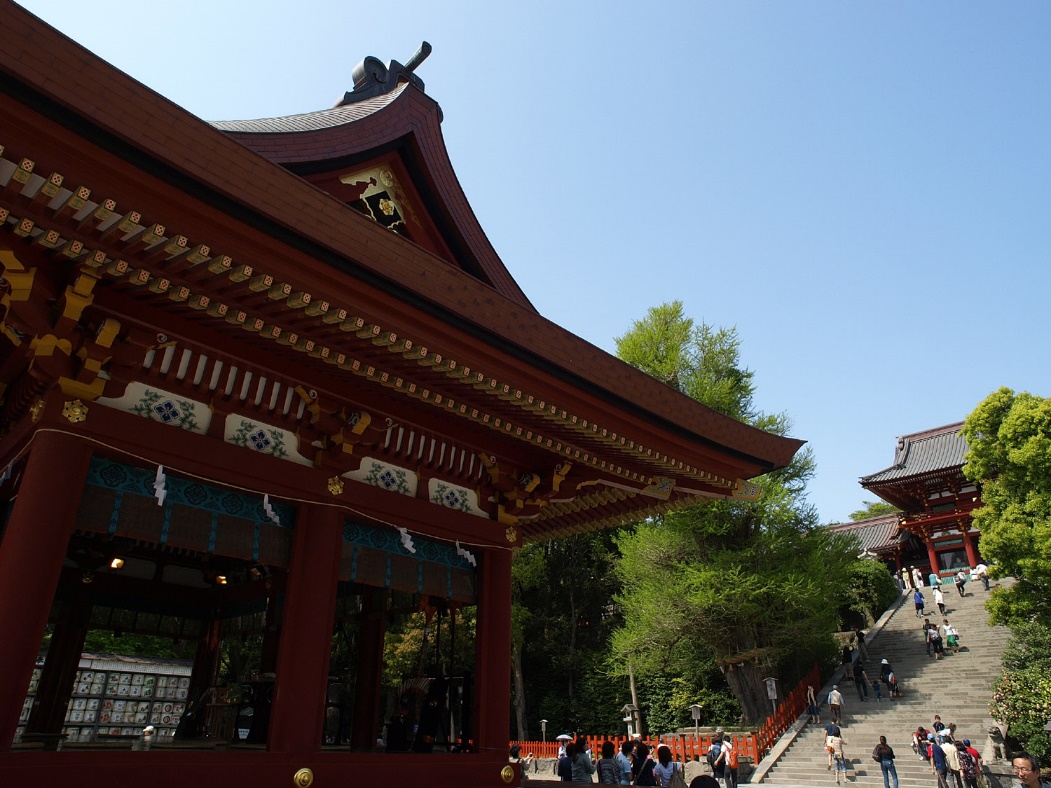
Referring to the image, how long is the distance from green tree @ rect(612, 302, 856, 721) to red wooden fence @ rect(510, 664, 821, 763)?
1.06 m

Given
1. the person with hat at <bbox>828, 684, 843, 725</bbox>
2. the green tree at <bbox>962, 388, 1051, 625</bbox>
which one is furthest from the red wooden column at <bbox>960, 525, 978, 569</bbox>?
the person with hat at <bbox>828, 684, 843, 725</bbox>

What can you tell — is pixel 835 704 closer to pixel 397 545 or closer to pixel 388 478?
pixel 397 545

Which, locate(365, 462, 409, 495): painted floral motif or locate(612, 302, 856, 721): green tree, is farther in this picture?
locate(612, 302, 856, 721): green tree

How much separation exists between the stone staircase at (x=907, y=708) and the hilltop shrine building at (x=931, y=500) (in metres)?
8.35

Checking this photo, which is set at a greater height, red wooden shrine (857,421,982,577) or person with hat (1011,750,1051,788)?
red wooden shrine (857,421,982,577)

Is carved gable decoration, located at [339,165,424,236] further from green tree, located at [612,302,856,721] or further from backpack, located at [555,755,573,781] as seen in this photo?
green tree, located at [612,302,856,721]

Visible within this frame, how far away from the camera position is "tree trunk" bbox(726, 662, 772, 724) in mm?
21141

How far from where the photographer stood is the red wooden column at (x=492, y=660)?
7086mm

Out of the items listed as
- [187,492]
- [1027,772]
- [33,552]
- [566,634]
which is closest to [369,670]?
[187,492]

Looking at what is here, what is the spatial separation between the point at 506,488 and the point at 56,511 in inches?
177

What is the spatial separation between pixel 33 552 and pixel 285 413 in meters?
2.17

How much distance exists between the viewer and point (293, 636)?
222 inches

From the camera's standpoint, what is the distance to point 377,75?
9422mm

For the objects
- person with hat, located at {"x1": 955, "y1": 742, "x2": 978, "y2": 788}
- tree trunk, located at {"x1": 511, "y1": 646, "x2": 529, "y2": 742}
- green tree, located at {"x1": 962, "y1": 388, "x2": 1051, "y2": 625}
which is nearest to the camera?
person with hat, located at {"x1": 955, "y1": 742, "x2": 978, "y2": 788}
